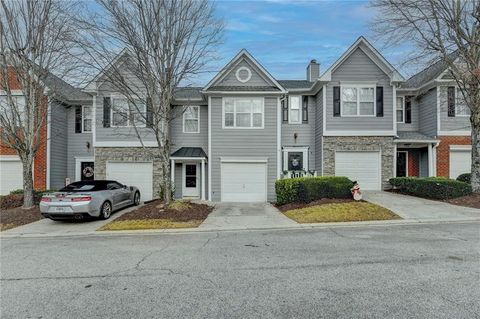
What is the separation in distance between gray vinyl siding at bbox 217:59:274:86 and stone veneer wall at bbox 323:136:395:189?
4.62 metres

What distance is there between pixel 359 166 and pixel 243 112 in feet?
22.8

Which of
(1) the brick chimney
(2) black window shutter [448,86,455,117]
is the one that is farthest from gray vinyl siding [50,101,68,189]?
(2) black window shutter [448,86,455,117]

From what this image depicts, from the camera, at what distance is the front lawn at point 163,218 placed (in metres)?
11.1

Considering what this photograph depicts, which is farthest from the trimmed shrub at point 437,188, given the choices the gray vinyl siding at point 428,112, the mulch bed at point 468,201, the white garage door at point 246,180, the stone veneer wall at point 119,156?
the stone veneer wall at point 119,156

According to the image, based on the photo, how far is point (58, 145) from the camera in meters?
20.0

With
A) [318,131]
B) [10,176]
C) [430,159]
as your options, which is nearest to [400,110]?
[430,159]

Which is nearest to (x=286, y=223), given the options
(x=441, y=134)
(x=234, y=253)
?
(x=234, y=253)

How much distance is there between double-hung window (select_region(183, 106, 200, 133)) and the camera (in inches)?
774

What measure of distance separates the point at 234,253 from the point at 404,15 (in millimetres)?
13642

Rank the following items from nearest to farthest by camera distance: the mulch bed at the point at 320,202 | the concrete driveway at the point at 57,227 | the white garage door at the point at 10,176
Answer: the concrete driveway at the point at 57,227 < the mulch bed at the point at 320,202 < the white garage door at the point at 10,176

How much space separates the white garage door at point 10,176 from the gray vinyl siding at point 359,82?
17791mm

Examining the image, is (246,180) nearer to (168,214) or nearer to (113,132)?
(168,214)

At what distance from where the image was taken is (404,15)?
14.9m

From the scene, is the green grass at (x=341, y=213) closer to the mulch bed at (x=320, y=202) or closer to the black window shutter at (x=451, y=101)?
the mulch bed at (x=320, y=202)
